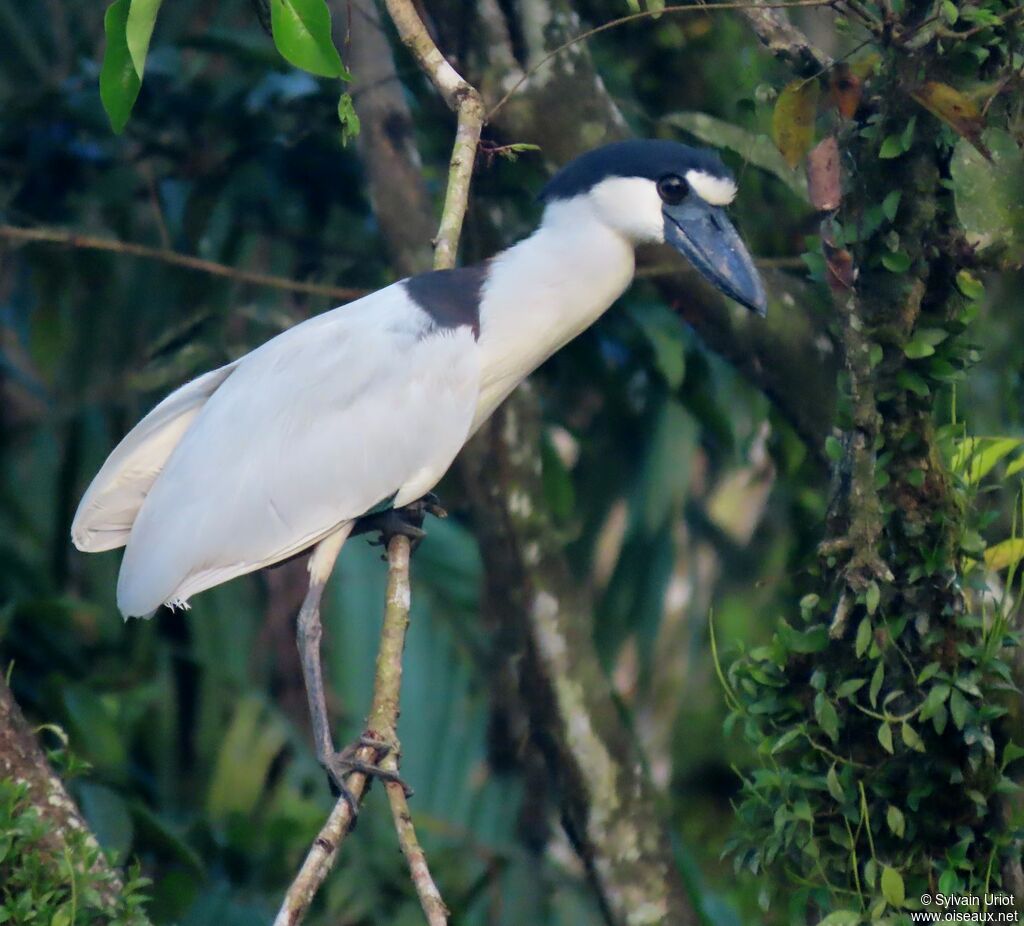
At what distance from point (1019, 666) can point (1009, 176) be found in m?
0.73

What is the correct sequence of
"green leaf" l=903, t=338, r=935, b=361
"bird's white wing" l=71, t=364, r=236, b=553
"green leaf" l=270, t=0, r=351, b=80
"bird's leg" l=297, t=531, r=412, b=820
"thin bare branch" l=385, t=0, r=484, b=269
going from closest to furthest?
"green leaf" l=270, t=0, r=351, b=80
"green leaf" l=903, t=338, r=935, b=361
"bird's leg" l=297, t=531, r=412, b=820
"thin bare branch" l=385, t=0, r=484, b=269
"bird's white wing" l=71, t=364, r=236, b=553

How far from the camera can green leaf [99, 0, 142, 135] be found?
1.91 m

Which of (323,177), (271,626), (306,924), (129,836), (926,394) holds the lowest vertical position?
(306,924)

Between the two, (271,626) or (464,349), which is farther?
(271,626)

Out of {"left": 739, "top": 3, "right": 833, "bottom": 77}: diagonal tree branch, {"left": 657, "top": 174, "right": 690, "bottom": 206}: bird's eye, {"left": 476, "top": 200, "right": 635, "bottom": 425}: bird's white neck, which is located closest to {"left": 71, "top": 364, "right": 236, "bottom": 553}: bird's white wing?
{"left": 476, "top": 200, "right": 635, "bottom": 425}: bird's white neck

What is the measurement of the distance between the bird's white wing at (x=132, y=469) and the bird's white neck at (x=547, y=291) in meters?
0.51

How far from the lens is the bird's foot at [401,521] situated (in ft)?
8.64

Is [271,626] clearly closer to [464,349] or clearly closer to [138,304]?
[138,304]

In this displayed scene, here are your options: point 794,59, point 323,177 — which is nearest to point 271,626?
point 323,177

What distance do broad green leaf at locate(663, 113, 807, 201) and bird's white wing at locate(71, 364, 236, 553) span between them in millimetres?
1032

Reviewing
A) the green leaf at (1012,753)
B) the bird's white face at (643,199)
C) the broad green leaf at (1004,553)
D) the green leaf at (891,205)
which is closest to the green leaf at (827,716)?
the green leaf at (1012,753)

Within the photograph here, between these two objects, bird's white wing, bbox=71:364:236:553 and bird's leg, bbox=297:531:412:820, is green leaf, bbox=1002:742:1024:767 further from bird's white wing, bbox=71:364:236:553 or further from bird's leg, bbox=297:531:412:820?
bird's white wing, bbox=71:364:236:553

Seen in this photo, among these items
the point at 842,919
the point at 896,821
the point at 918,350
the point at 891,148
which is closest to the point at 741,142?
the point at 891,148

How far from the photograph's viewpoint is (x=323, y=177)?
373 centimetres
